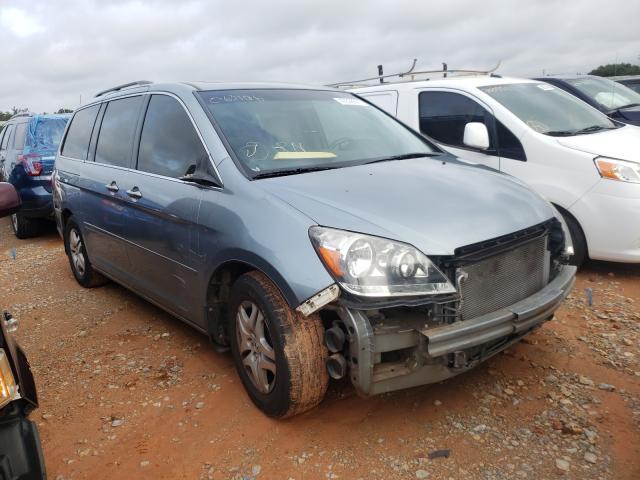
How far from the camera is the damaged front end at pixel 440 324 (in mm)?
2314

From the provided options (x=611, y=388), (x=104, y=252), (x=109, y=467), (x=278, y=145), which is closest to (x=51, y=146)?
(x=104, y=252)

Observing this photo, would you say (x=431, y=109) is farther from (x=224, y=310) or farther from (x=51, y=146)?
(x=51, y=146)

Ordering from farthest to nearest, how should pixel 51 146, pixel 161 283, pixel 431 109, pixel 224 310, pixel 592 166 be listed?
pixel 51 146, pixel 431 109, pixel 592 166, pixel 161 283, pixel 224 310

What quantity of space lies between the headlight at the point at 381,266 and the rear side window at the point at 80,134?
324cm

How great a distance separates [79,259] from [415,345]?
388 cm

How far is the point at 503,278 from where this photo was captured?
266 centimetres

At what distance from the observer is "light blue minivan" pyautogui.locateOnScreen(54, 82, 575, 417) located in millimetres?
2371

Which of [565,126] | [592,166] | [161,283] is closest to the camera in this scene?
[161,283]

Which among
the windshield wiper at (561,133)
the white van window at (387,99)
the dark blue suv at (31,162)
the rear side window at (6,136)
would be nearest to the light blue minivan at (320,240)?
the windshield wiper at (561,133)

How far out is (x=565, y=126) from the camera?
5.06 m

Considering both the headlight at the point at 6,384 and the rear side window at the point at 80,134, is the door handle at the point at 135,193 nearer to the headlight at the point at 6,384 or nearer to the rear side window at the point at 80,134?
the rear side window at the point at 80,134

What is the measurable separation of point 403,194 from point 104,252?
9.02ft

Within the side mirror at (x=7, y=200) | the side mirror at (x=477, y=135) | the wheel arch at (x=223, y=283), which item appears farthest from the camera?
the side mirror at (x=477, y=135)

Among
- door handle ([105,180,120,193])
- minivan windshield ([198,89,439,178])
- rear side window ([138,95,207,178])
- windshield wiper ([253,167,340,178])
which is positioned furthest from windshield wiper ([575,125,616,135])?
door handle ([105,180,120,193])
